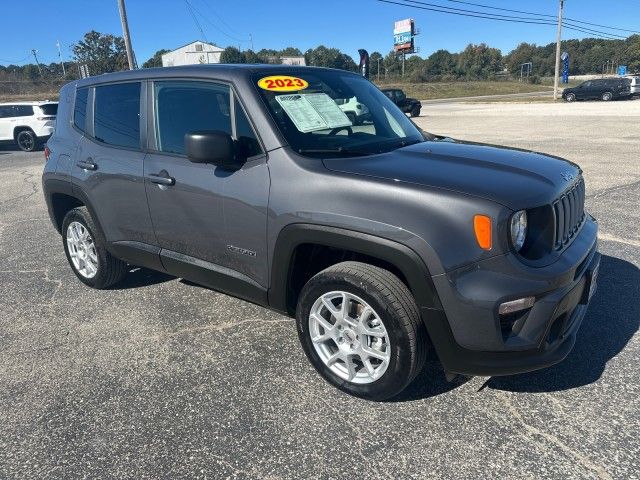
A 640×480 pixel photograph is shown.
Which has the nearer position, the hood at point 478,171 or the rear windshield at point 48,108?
the hood at point 478,171

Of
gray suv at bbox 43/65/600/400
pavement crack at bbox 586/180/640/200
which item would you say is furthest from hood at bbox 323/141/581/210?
pavement crack at bbox 586/180/640/200

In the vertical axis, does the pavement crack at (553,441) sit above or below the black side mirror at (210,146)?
below

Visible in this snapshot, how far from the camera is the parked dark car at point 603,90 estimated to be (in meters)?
34.0

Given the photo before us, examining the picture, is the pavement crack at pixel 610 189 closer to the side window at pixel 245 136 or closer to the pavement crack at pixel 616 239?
the pavement crack at pixel 616 239

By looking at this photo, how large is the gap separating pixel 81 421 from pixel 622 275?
13.9ft

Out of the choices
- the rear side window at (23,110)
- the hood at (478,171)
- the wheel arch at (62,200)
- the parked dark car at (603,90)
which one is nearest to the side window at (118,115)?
the wheel arch at (62,200)

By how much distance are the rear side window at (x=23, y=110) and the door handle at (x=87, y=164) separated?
51.3ft

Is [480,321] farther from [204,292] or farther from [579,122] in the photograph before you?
[579,122]

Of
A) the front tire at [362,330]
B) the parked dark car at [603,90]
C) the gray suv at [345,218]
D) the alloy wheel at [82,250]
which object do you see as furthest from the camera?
the parked dark car at [603,90]

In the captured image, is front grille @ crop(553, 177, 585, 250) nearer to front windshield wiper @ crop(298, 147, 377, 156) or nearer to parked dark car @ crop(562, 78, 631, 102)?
front windshield wiper @ crop(298, 147, 377, 156)

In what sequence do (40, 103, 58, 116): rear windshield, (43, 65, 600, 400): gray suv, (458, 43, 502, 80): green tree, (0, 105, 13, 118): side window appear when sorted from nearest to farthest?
(43, 65, 600, 400): gray suv, (40, 103, 58, 116): rear windshield, (0, 105, 13, 118): side window, (458, 43, 502, 80): green tree

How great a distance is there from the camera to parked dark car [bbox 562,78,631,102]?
3397cm

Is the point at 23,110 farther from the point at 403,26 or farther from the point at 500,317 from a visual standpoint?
the point at 403,26

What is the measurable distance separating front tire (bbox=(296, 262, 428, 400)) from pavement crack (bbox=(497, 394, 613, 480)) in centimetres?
58
